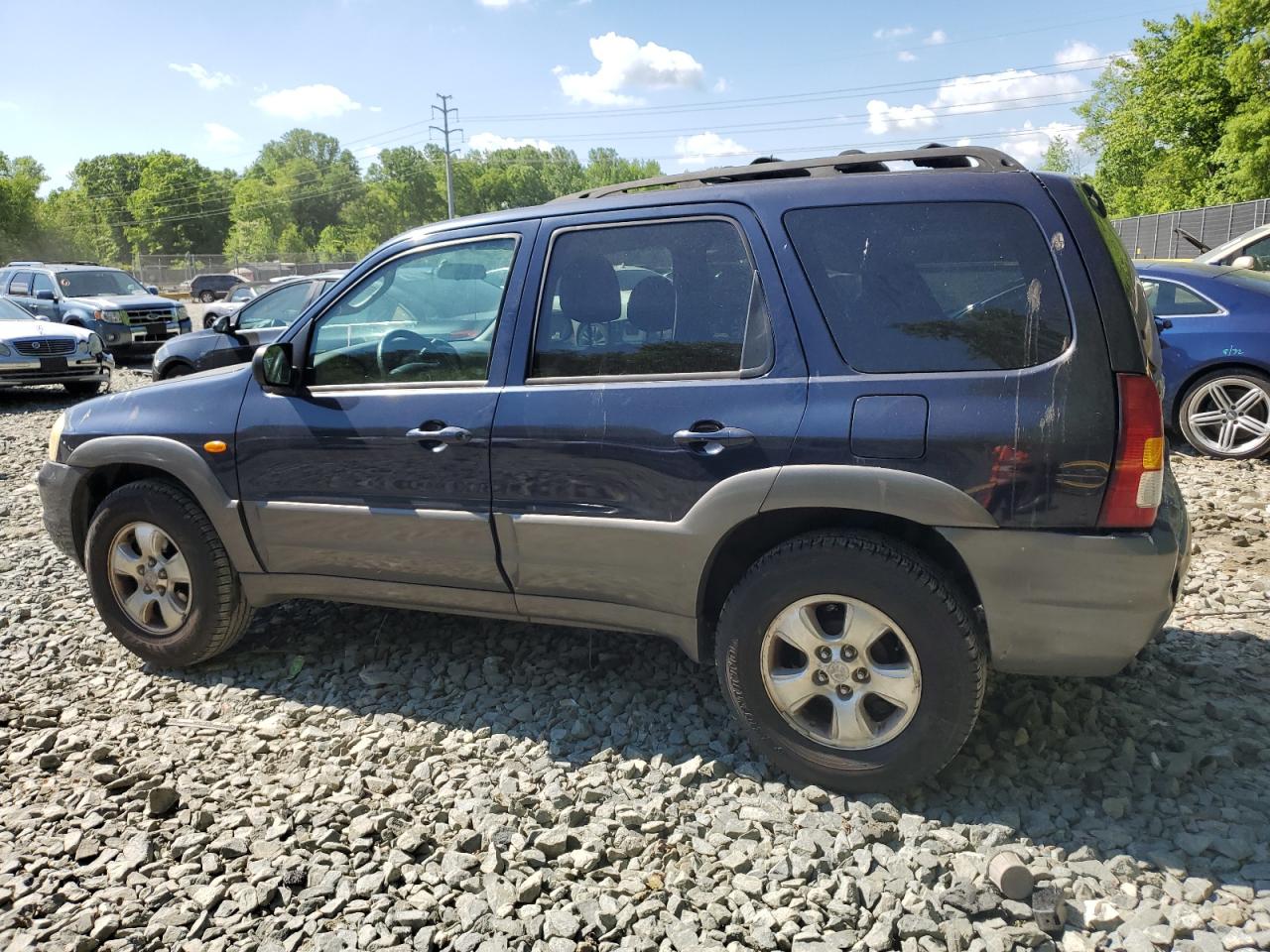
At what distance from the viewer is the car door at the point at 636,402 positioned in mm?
3049

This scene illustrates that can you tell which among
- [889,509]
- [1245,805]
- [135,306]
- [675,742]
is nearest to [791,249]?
[889,509]

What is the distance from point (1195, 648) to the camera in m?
4.07

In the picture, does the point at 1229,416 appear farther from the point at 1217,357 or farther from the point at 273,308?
the point at 273,308

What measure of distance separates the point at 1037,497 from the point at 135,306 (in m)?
18.2

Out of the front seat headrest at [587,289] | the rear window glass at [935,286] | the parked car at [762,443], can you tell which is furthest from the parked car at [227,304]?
the rear window glass at [935,286]

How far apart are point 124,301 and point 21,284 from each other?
276cm

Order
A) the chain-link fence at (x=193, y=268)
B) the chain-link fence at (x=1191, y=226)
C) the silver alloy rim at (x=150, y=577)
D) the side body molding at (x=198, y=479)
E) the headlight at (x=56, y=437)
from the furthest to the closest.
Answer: the chain-link fence at (x=193, y=268) → the chain-link fence at (x=1191, y=226) → the headlight at (x=56, y=437) → the silver alloy rim at (x=150, y=577) → the side body molding at (x=198, y=479)

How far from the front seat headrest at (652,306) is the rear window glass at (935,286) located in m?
0.49

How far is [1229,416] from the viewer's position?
24.1 ft

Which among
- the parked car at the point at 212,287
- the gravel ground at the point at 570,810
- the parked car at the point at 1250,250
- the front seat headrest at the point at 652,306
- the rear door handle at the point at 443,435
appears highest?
the parked car at the point at 212,287

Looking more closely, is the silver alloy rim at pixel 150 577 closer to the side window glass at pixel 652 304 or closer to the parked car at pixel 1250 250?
the side window glass at pixel 652 304

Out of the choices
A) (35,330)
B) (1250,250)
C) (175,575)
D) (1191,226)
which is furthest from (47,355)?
(1191,226)

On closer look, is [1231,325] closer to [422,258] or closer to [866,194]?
[866,194]

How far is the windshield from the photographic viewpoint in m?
18.2
